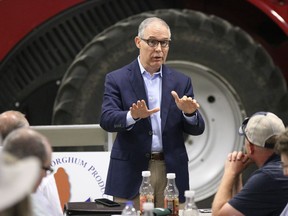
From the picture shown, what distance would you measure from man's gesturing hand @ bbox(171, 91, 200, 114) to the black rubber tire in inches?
70.6

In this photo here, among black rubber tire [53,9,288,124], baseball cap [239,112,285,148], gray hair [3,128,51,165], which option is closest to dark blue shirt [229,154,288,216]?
baseball cap [239,112,285,148]

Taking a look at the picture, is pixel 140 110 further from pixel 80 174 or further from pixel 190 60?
pixel 190 60

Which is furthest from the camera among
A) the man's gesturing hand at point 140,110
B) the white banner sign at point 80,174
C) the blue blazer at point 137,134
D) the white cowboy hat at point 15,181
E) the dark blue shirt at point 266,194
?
the white banner sign at point 80,174

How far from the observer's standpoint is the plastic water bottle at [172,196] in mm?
5012

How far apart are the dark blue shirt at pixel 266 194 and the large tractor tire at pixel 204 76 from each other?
8.03ft

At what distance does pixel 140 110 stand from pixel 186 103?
0.26m

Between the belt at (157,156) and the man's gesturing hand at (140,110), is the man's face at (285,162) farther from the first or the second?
the belt at (157,156)

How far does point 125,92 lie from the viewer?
5.69 m

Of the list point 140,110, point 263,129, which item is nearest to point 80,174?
point 140,110

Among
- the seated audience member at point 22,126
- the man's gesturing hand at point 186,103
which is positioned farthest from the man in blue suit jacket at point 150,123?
the seated audience member at point 22,126

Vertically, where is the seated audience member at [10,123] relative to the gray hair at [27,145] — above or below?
below

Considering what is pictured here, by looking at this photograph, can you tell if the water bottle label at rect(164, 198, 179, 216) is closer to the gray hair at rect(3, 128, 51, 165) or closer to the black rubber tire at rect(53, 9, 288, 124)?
the gray hair at rect(3, 128, 51, 165)

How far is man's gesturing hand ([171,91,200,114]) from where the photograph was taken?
5367 millimetres

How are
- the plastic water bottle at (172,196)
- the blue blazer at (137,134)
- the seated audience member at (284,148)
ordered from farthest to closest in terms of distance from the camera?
the blue blazer at (137,134) → the plastic water bottle at (172,196) → the seated audience member at (284,148)
